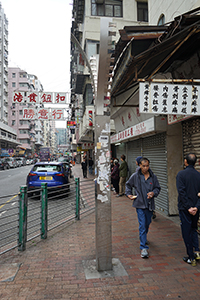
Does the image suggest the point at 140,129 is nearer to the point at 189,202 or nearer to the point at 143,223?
the point at 143,223

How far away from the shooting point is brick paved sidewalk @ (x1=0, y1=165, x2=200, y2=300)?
Answer: 318cm

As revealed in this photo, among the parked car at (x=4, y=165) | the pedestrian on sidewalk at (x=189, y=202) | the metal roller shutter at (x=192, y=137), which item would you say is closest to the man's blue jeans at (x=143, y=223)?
the pedestrian on sidewalk at (x=189, y=202)

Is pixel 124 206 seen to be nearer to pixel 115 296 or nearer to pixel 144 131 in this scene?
pixel 144 131

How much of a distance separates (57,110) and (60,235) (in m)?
11.2

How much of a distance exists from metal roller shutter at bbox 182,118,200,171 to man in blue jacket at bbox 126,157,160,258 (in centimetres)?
177

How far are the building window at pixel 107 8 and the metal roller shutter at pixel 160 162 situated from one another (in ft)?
43.9

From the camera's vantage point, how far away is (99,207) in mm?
3764

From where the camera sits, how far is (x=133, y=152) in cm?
1131

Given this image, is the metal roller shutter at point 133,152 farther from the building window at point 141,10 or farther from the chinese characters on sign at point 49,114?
the building window at point 141,10

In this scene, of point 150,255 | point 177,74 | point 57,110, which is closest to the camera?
point 150,255

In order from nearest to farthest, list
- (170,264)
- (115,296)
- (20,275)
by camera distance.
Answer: (115,296) < (20,275) < (170,264)

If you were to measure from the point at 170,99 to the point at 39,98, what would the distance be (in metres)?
11.1

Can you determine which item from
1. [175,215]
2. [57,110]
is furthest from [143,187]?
[57,110]

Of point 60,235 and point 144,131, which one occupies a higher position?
point 144,131
